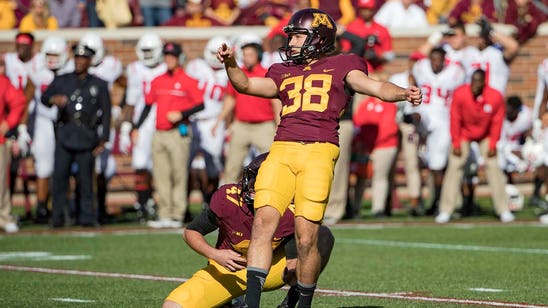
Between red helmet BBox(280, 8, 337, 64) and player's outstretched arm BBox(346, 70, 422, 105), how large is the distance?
0.98 ft

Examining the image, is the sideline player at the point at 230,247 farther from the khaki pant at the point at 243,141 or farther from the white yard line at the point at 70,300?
the khaki pant at the point at 243,141

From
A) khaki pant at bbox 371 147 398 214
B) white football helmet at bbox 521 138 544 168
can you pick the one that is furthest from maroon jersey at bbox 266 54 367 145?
white football helmet at bbox 521 138 544 168

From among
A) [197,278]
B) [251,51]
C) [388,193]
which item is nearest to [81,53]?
[251,51]

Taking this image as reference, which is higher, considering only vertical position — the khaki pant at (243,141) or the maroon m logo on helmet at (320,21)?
the maroon m logo on helmet at (320,21)

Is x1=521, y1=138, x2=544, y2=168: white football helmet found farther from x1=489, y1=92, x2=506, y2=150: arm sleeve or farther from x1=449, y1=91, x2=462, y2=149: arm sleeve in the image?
x1=449, y1=91, x2=462, y2=149: arm sleeve

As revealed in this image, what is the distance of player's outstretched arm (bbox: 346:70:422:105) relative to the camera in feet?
23.8

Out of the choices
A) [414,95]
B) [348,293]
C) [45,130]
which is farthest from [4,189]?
[414,95]

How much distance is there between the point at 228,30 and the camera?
68.3ft

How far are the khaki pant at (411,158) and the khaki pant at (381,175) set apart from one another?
0.49 m

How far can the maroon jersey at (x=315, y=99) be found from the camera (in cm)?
762

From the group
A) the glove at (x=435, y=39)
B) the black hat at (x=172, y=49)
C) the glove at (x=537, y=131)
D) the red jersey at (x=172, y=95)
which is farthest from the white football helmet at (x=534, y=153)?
the black hat at (x=172, y=49)

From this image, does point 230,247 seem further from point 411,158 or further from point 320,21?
point 411,158

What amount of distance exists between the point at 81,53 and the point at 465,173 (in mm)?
5297

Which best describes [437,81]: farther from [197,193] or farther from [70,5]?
[70,5]
